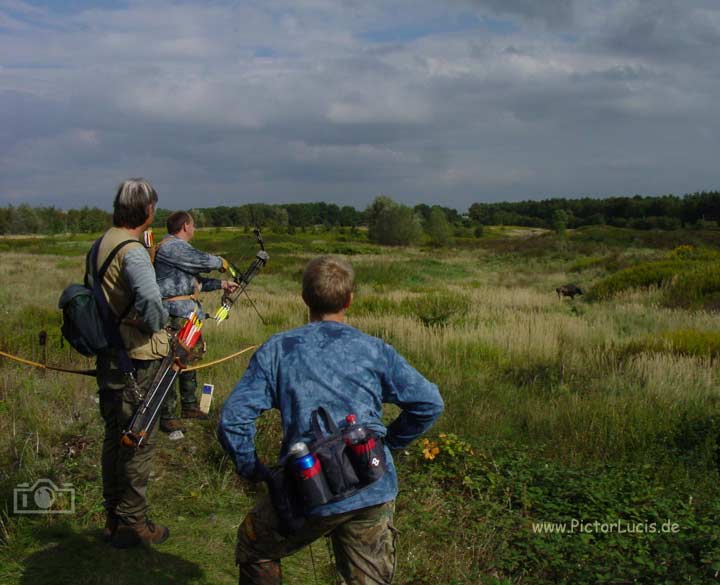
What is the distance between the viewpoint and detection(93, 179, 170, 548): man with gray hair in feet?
11.7

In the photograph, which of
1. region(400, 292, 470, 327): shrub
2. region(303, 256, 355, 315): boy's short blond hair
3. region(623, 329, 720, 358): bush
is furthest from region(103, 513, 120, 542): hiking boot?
region(400, 292, 470, 327): shrub

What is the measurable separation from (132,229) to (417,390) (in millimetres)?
1963

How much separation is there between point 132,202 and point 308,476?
2009 mm

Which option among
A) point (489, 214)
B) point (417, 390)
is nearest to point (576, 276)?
point (417, 390)

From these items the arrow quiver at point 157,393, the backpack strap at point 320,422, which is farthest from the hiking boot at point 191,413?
the backpack strap at point 320,422

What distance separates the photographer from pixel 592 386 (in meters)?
7.51

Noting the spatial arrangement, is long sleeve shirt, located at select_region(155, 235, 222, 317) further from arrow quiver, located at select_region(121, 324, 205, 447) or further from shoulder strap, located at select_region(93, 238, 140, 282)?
shoulder strap, located at select_region(93, 238, 140, 282)

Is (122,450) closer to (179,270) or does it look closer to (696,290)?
(179,270)

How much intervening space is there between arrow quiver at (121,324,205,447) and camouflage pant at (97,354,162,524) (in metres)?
0.10

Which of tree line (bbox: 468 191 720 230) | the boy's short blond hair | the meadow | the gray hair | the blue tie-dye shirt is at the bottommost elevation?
the meadow

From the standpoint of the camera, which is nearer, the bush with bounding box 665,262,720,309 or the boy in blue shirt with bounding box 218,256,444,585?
the boy in blue shirt with bounding box 218,256,444,585

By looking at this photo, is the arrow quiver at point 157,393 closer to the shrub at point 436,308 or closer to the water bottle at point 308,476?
the water bottle at point 308,476

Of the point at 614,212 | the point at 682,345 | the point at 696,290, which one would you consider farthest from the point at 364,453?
the point at 614,212

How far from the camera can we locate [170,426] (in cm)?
575
